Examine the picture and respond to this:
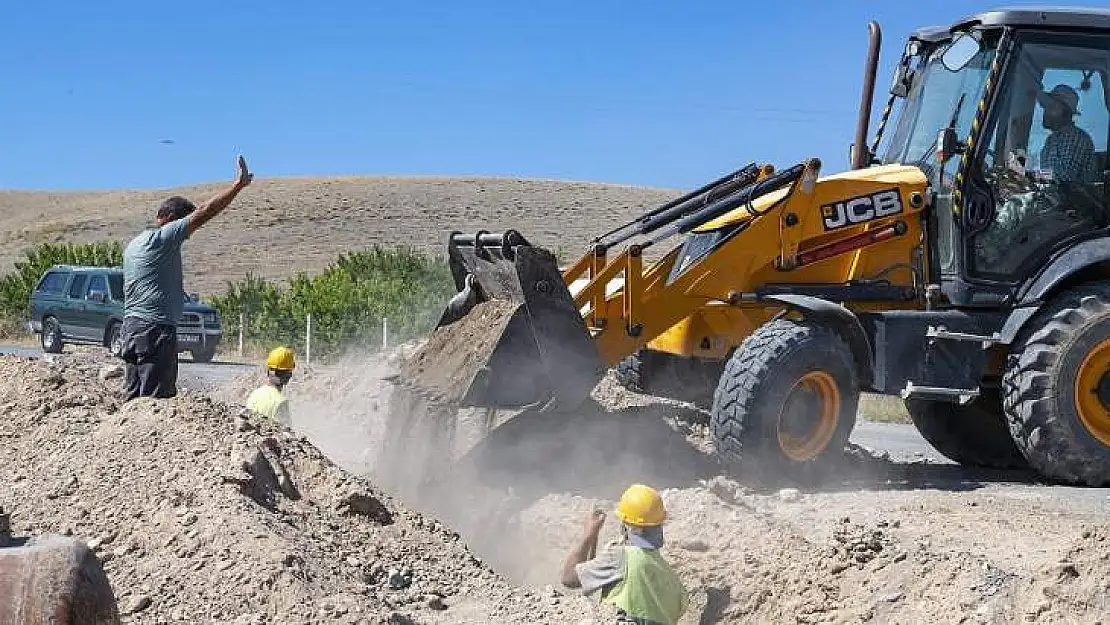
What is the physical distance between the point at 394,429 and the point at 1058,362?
4.63 meters

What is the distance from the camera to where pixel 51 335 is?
1011 inches

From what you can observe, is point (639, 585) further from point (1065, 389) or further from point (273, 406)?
point (1065, 389)

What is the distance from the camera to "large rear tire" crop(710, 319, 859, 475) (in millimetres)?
8500

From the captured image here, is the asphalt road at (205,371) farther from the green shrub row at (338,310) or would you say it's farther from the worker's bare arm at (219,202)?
the worker's bare arm at (219,202)

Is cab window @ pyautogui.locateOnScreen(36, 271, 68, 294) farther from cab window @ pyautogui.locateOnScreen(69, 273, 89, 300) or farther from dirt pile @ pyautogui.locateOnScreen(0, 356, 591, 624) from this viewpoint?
dirt pile @ pyautogui.locateOnScreen(0, 356, 591, 624)

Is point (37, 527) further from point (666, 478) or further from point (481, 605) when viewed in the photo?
point (666, 478)

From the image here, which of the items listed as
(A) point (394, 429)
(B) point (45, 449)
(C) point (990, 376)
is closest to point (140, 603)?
(B) point (45, 449)

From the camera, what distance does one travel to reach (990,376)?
30.7ft

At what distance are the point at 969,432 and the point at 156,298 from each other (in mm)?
6657

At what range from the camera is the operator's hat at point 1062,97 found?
30.3 feet

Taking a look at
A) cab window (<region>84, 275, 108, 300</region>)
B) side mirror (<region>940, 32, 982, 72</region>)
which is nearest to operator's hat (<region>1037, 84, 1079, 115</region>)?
side mirror (<region>940, 32, 982, 72</region>)

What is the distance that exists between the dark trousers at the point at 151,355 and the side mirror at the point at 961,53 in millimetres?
5653

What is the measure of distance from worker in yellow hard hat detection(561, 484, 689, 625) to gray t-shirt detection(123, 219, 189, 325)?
3213 millimetres

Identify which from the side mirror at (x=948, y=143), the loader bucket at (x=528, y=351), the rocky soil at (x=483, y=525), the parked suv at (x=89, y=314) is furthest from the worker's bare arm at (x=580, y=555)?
the parked suv at (x=89, y=314)
